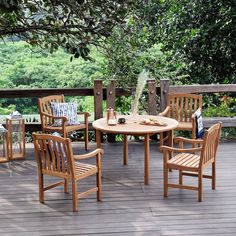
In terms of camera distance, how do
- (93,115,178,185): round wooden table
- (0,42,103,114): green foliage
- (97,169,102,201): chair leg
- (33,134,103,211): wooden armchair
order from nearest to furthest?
1. (33,134,103,211): wooden armchair
2. (97,169,102,201): chair leg
3. (93,115,178,185): round wooden table
4. (0,42,103,114): green foliage

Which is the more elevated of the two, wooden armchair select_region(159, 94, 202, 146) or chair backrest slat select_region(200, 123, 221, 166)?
wooden armchair select_region(159, 94, 202, 146)

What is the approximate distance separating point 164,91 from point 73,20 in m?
2.48

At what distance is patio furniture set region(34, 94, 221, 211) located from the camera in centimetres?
452

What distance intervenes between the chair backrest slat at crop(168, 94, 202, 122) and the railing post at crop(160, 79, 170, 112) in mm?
285

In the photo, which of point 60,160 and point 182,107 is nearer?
point 60,160

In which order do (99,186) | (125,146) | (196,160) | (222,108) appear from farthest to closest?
(222,108) < (125,146) < (196,160) < (99,186)

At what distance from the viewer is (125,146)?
6062 mm

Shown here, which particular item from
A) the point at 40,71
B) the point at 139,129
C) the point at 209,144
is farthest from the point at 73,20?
the point at 40,71

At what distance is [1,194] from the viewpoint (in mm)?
5039

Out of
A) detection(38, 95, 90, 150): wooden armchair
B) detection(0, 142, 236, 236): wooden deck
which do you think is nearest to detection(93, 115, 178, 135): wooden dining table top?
detection(0, 142, 236, 236): wooden deck

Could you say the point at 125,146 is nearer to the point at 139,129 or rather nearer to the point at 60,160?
the point at 139,129

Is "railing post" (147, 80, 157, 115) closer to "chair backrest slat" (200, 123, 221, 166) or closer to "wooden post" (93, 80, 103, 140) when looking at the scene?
"wooden post" (93, 80, 103, 140)

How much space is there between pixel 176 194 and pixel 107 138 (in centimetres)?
258

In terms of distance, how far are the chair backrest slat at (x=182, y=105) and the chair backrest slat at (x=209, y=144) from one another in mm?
1726
